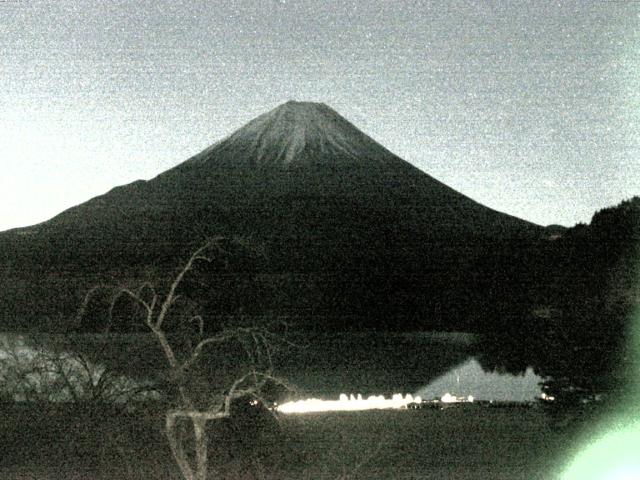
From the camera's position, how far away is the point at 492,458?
16.3 meters

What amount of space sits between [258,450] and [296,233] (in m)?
81.6

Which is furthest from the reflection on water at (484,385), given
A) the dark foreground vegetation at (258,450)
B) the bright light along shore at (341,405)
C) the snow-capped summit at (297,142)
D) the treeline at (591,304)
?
the snow-capped summit at (297,142)

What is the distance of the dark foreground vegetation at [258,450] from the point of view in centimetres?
1421

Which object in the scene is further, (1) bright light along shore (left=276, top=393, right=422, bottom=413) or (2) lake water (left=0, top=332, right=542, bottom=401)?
(2) lake water (left=0, top=332, right=542, bottom=401)

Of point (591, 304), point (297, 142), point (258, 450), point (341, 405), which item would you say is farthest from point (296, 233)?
point (258, 450)

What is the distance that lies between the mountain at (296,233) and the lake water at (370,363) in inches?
58.0

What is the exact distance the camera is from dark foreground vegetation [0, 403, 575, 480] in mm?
14211

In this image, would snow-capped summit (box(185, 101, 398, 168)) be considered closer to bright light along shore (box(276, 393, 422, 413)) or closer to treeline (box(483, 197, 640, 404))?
bright light along shore (box(276, 393, 422, 413))

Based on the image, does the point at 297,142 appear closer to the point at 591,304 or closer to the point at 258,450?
the point at 591,304

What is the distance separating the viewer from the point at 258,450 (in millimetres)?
14750

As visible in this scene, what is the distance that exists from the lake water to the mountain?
4.84 feet

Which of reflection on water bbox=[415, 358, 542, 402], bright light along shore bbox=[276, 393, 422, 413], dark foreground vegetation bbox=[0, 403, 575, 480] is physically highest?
reflection on water bbox=[415, 358, 542, 402]

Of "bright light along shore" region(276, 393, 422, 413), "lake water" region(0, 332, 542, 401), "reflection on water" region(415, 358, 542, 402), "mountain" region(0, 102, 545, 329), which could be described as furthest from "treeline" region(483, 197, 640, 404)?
"mountain" region(0, 102, 545, 329)

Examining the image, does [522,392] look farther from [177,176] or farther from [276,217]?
[177,176]
